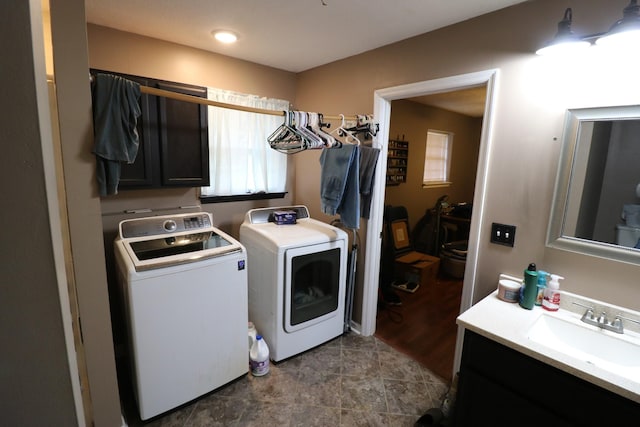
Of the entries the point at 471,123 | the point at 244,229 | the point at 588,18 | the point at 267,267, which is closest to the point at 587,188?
the point at 588,18

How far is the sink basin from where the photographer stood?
1.30 m

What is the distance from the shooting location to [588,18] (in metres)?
1.41

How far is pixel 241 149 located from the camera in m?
2.77

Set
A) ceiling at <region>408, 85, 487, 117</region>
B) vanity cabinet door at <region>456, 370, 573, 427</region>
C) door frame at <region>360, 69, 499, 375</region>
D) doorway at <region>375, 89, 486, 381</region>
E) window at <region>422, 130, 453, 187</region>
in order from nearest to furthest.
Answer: vanity cabinet door at <region>456, 370, 573, 427</region>
door frame at <region>360, 69, 499, 375</region>
doorway at <region>375, 89, 486, 381</region>
ceiling at <region>408, 85, 487, 117</region>
window at <region>422, 130, 453, 187</region>

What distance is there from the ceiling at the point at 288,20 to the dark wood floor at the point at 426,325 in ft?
8.07

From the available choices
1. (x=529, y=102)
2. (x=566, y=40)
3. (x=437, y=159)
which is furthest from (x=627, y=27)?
(x=437, y=159)

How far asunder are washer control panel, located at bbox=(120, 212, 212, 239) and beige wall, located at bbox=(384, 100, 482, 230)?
2.57m

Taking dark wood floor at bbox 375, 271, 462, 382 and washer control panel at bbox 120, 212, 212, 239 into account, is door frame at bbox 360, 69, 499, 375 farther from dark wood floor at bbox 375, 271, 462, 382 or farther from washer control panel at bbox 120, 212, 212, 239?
washer control panel at bbox 120, 212, 212, 239

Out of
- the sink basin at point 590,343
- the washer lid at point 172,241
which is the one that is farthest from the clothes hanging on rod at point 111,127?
the sink basin at point 590,343

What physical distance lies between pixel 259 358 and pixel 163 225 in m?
1.19

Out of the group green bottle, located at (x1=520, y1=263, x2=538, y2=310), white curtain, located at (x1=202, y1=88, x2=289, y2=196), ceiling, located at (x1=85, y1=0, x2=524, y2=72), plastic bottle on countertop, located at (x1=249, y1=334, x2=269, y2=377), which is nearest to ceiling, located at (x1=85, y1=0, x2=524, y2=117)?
ceiling, located at (x1=85, y1=0, x2=524, y2=72)

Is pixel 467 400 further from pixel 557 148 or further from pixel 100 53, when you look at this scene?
pixel 100 53

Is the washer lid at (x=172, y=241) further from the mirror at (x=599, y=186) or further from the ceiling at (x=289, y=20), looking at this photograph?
the mirror at (x=599, y=186)

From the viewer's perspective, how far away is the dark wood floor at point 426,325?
2.52 meters
